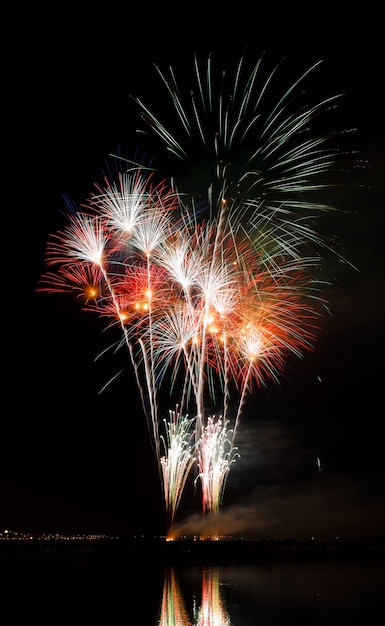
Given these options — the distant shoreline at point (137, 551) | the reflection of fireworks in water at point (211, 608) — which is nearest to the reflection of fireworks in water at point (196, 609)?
the reflection of fireworks in water at point (211, 608)

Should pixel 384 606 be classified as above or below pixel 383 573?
below

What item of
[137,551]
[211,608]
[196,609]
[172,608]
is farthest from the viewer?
[137,551]

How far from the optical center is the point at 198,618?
14.9 m

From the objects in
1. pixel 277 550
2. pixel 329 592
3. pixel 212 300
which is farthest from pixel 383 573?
pixel 212 300

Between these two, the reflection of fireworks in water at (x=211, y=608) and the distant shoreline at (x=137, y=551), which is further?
the distant shoreline at (x=137, y=551)

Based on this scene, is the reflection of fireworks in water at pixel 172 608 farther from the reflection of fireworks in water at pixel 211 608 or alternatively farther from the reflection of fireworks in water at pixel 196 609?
the reflection of fireworks in water at pixel 211 608

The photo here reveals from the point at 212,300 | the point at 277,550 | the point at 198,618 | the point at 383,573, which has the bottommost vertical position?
the point at 198,618

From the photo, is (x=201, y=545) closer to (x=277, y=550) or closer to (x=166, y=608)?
(x=277, y=550)

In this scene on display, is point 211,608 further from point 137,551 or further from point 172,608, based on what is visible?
point 137,551

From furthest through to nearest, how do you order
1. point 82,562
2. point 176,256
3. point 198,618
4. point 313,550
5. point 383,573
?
point 313,550 → point 383,573 → point 82,562 → point 176,256 → point 198,618

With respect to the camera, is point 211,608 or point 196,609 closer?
point 196,609

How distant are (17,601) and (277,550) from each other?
87.9ft

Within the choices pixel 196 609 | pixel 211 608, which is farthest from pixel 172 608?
pixel 211 608

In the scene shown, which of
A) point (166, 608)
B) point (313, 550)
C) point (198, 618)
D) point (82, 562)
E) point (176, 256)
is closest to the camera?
point (198, 618)
